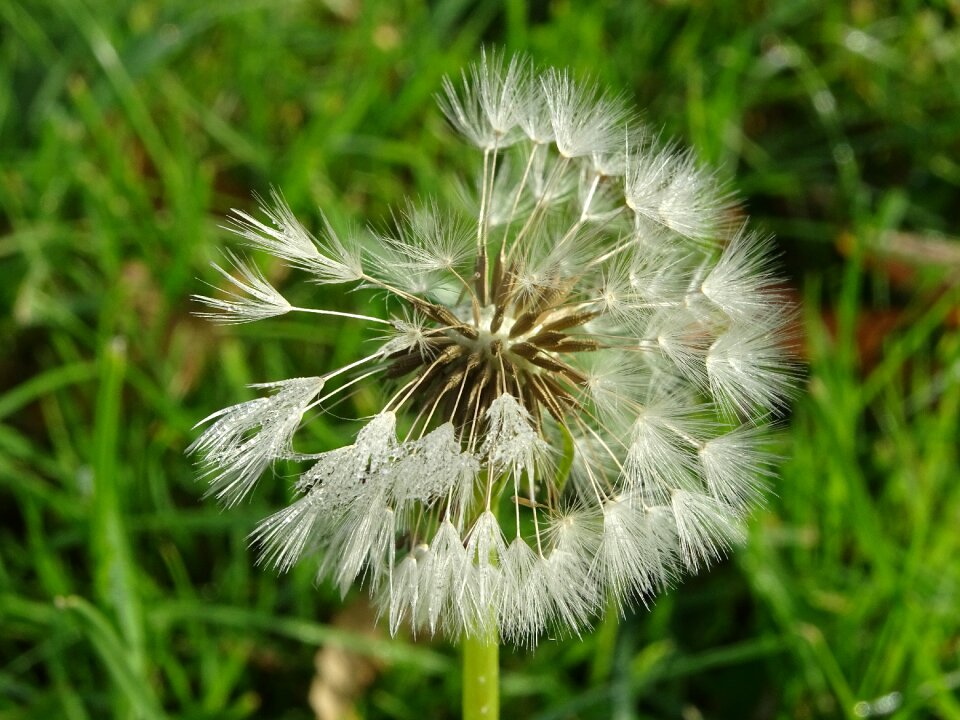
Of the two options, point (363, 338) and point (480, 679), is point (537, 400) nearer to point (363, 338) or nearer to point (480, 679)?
point (480, 679)

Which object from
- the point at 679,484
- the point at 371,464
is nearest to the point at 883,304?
the point at 679,484

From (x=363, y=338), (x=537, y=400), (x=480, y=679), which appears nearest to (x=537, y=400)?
(x=537, y=400)

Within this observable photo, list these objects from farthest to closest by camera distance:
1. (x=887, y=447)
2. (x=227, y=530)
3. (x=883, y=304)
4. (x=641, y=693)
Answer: (x=883, y=304)
(x=887, y=447)
(x=227, y=530)
(x=641, y=693)

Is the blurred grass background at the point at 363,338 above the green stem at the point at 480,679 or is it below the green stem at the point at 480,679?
above

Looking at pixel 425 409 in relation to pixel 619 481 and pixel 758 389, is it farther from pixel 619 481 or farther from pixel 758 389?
pixel 758 389

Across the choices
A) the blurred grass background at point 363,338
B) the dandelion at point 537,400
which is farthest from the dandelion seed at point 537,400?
the blurred grass background at point 363,338

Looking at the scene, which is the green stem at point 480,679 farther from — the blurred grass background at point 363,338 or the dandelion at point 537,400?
the blurred grass background at point 363,338
